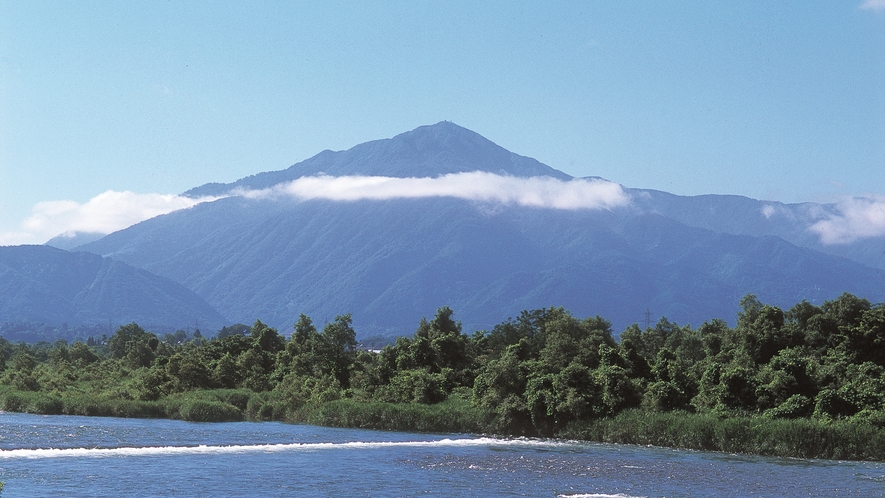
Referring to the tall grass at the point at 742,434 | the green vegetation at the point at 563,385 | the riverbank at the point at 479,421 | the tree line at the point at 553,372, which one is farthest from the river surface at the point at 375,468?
the tree line at the point at 553,372

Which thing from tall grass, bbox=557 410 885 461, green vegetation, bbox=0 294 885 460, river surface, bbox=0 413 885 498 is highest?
green vegetation, bbox=0 294 885 460

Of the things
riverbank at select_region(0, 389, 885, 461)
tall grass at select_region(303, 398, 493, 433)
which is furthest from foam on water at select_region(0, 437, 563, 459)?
tall grass at select_region(303, 398, 493, 433)

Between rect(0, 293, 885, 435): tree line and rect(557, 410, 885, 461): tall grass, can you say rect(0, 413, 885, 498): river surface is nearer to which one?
rect(557, 410, 885, 461): tall grass

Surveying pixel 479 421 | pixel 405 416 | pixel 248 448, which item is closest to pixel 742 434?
pixel 479 421

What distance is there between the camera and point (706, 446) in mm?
67812

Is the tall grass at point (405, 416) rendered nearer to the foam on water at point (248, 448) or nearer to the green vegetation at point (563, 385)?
the green vegetation at point (563, 385)

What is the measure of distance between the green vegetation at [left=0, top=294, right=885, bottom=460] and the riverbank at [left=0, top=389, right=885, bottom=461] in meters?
0.10

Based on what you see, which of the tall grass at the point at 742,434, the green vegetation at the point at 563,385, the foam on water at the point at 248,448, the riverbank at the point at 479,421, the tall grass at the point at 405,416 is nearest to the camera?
the foam on water at the point at 248,448

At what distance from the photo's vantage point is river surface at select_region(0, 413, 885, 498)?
167 feet

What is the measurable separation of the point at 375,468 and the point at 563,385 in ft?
70.8

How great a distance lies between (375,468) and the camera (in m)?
58.1

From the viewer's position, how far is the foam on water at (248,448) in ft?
194

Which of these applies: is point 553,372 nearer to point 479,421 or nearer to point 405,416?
point 479,421

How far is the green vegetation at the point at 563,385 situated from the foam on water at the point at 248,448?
520cm
